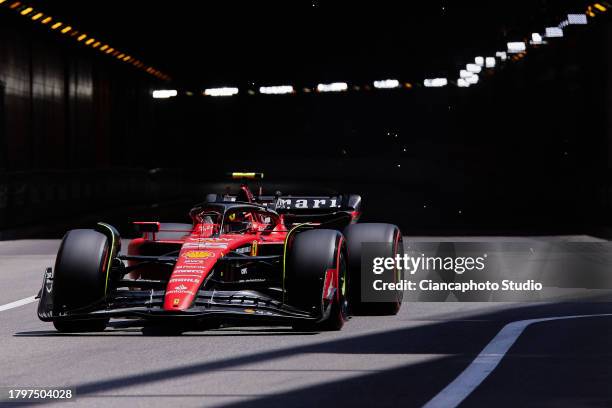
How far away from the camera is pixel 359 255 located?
44.6ft

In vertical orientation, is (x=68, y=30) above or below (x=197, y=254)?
above

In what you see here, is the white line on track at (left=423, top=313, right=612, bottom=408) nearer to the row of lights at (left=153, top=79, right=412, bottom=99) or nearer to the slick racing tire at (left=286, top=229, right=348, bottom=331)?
the slick racing tire at (left=286, top=229, right=348, bottom=331)

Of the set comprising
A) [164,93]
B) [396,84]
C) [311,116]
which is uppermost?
[396,84]

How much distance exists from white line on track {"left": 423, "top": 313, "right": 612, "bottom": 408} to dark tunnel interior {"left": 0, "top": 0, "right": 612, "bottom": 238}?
17.4 meters

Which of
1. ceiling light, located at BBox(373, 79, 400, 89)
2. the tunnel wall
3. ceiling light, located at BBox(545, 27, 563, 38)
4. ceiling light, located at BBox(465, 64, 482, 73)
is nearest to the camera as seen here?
the tunnel wall

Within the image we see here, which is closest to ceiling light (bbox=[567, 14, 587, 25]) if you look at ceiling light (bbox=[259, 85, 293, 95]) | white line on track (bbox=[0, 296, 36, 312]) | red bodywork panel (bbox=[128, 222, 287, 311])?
white line on track (bbox=[0, 296, 36, 312])

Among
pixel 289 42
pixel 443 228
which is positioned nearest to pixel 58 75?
pixel 289 42

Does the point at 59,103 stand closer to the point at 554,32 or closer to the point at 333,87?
the point at 554,32

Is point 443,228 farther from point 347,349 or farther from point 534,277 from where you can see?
point 347,349

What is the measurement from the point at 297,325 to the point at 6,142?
24.3m

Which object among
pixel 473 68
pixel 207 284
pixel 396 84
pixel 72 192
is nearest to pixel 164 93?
pixel 396 84

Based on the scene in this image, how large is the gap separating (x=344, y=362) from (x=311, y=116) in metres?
69.9

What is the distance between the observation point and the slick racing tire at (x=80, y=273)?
39.6 ft

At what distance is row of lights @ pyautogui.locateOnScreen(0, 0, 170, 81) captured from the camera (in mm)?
33188
